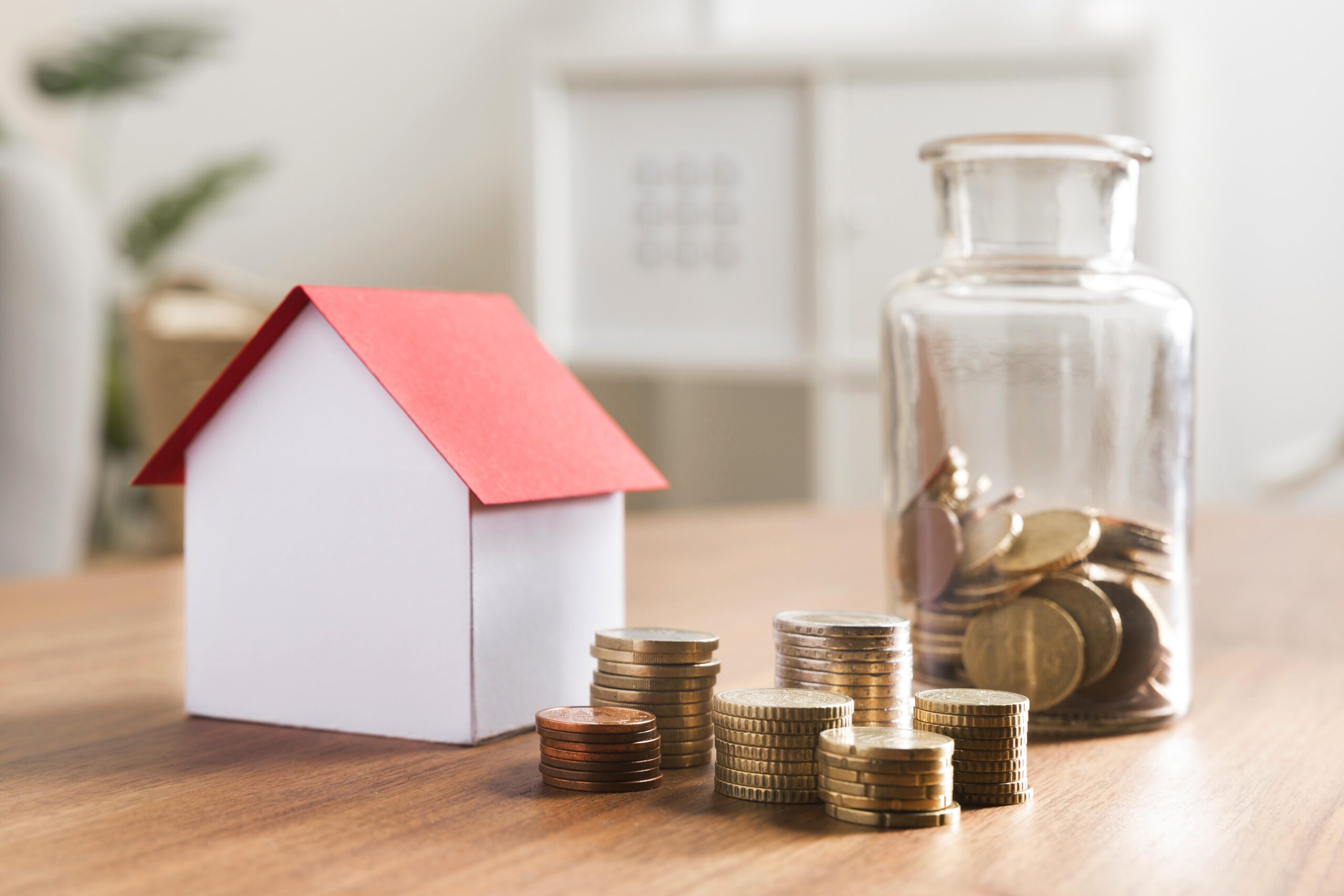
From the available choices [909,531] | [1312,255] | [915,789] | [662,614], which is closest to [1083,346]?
[909,531]

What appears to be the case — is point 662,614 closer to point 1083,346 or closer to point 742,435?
point 1083,346

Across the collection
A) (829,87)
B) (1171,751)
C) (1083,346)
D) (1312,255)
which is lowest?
(1171,751)

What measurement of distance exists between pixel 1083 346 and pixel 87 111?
14.5 ft

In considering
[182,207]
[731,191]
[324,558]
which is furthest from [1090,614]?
[182,207]

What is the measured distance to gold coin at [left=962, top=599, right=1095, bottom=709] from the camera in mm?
639

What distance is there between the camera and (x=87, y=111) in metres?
4.41

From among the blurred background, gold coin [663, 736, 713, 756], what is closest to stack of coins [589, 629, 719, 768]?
gold coin [663, 736, 713, 756]

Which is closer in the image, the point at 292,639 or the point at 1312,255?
the point at 292,639

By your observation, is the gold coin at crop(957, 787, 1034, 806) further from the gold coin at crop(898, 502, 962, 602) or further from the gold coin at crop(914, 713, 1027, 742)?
the gold coin at crop(898, 502, 962, 602)

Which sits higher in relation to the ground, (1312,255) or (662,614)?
(1312,255)

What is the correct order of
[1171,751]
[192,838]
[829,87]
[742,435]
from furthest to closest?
Answer: [742,435] → [829,87] → [1171,751] → [192,838]

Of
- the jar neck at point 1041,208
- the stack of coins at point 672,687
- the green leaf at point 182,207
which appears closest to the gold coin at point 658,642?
the stack of coins at point 672,687

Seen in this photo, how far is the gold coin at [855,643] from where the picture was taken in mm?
572

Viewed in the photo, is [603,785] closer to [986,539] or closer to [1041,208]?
[986,539]
